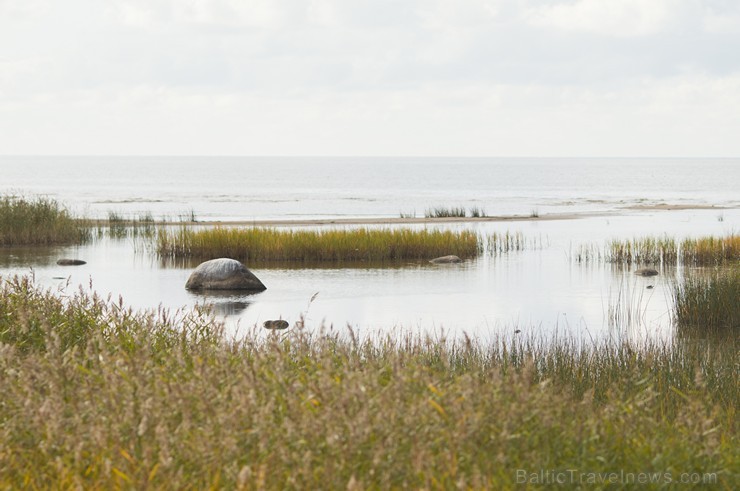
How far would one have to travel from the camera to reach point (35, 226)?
3269 cm

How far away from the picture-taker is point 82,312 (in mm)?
11578

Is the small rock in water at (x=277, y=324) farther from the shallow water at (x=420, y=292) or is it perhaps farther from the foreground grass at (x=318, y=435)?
the foreground grass at (x=318, y=435)

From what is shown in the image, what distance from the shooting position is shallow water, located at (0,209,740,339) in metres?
17.2

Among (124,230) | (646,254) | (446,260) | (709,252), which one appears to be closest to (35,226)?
(124,230)

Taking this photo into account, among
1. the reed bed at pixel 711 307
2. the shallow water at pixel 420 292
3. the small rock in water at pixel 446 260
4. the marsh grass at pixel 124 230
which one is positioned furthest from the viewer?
the marsh grass at pixel 124 230

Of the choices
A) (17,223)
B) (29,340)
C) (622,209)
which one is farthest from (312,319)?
(622,209)

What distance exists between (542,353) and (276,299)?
9709 mm

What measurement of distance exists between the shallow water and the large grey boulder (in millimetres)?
357

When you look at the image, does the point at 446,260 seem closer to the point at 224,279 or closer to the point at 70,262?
the point at 224,279

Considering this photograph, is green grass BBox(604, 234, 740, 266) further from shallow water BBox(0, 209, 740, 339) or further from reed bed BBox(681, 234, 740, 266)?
shallow water BBox(0, 209, 740, 339)

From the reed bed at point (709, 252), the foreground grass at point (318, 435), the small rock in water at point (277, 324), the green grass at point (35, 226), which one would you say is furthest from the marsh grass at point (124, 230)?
the foreground grass at point (318, 435)

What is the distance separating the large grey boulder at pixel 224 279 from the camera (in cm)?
2220

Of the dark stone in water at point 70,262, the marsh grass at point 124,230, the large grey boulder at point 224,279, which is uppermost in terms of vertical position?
the marsh grass at point 124,230

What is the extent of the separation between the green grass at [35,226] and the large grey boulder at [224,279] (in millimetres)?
12186
